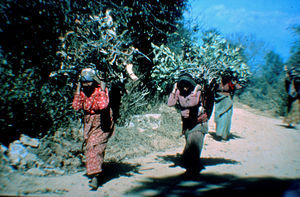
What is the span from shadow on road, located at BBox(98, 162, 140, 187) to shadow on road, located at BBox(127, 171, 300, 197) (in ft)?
2.00

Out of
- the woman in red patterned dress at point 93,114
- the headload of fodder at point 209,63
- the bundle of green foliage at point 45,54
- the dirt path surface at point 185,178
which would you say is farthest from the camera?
the headload of fodder at point 209,63

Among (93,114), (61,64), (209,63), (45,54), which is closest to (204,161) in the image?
(209,63)

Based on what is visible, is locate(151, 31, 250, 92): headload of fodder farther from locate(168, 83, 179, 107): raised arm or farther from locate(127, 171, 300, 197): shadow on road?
locate(127, 171, 300, 197): shadow on road

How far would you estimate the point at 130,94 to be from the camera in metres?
8.61

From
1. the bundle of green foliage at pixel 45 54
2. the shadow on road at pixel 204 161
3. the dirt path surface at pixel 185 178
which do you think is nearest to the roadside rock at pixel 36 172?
the dirt path surface at pixel 185 178

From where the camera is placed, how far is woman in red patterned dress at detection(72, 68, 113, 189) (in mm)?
3475

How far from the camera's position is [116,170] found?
4.52m

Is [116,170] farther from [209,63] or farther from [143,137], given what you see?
[209,63]

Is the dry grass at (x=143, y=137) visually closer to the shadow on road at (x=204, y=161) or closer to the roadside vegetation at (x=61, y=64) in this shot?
the roadside vegetation at (x=61, y=64)

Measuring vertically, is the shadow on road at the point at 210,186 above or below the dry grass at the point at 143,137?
below

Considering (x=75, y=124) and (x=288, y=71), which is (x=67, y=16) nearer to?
(x=75, y=124)

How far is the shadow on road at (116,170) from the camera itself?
4059 mm

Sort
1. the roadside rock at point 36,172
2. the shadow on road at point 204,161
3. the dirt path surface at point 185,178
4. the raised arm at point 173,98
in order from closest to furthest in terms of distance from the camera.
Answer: the dirt path surface at point 185,178 < the roadside rock at point 36,172 < the raised arm at point 173,98 < the shadow on road at point 204,161

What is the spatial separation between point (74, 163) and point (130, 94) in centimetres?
438
